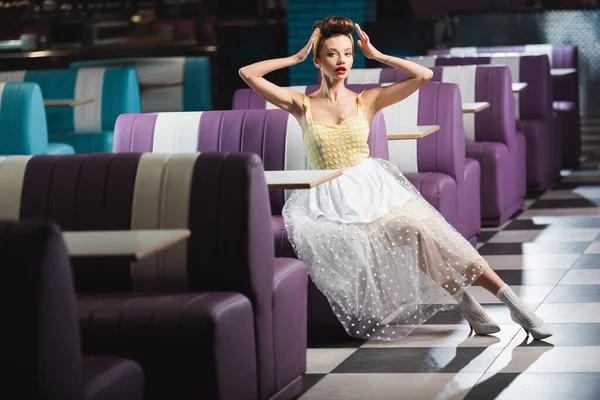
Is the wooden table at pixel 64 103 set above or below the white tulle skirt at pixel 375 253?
above

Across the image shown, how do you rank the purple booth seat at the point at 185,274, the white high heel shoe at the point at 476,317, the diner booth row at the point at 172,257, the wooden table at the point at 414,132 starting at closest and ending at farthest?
the diner booth row at the point at 172,257 < the purple booth seat at the point at 185,274 < the white high heel shoe at the point at 476,317 < the wooden table at the point at 414,132

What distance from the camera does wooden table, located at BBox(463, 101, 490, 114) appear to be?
6.77 metres

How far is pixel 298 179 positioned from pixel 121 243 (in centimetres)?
120

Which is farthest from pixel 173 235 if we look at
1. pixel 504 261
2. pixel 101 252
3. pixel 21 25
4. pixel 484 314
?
pixel 21 25

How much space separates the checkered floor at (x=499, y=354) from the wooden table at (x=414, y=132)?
2.42 feet

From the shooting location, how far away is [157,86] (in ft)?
34.1

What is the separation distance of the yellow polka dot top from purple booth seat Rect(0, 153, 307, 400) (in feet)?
2.70

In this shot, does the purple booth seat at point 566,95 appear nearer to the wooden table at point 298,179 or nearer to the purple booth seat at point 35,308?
the wooden table at point 298,179

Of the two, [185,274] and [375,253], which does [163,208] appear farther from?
[375,253]

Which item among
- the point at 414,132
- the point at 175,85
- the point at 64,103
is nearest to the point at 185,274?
the point at 414,132

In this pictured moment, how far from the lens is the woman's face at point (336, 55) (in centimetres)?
474

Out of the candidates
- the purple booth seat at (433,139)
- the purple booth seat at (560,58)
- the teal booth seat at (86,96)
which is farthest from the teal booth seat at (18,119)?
the purple booth seat at (560,58)

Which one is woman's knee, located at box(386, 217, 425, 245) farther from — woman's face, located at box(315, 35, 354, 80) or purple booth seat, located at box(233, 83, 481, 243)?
purple booth seat, located at box(233, 83, 481, 243)

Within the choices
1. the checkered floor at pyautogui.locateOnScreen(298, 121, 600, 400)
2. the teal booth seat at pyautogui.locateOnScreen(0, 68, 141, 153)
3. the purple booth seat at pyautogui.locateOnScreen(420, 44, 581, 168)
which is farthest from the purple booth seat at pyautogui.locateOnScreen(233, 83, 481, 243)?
the purple booth seat at pyautogui.locateOnScreen(420, 44, 581, 168)
